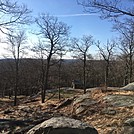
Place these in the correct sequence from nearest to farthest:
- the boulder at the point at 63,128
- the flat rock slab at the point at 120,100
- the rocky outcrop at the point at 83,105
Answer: the boulder at the point at 63,128
the flat rock slab at the point at 120,100
the rocky outcrop at the point at 83,105

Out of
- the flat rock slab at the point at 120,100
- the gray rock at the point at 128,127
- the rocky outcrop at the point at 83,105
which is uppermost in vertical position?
the flat rock slab at the point at 120,100

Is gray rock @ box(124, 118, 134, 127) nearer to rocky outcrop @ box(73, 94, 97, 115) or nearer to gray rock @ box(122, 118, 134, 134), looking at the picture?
gray rock @ box(122, 118, 134, 134)

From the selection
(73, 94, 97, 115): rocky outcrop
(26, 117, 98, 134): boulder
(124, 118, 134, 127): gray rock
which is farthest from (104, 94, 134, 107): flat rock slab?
(26, 117, 98, 134): boulder

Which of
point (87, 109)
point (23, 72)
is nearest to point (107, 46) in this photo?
point (23, 72)

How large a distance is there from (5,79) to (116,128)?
5643 cm

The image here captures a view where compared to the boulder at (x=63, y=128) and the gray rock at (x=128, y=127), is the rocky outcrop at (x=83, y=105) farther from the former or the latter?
the boulder at (x=63, y=128)

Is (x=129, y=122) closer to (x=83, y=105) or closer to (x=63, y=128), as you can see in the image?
(x=63, y=128)

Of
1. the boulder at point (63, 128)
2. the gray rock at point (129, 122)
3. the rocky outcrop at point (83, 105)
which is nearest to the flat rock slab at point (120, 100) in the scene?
the rocky outcrop at point (83, 105)

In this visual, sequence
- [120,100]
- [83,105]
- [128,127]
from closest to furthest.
A: [128,127] → [120,100] → [83,105]

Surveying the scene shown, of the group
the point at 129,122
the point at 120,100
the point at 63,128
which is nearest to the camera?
the point at 63,128

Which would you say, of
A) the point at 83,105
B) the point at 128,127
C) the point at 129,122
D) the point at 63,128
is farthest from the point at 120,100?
the point at 63,128

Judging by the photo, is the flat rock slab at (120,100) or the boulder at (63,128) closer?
the boulder at (63,128)

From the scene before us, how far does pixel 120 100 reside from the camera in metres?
12.4

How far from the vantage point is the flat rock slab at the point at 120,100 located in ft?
38.9
